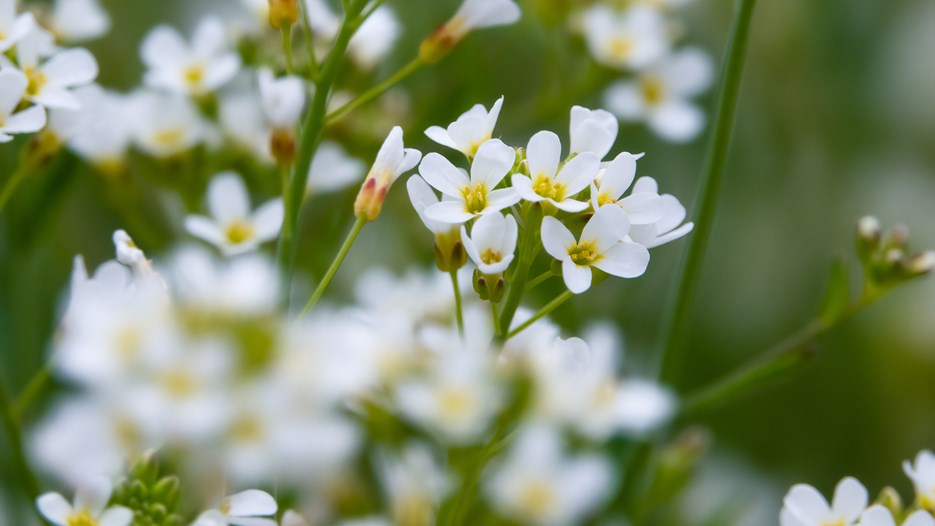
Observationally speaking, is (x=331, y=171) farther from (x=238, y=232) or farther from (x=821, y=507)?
(x=821, y=507)

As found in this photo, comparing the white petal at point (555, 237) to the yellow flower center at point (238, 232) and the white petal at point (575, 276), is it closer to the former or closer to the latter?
the white petal at point (575, 276)

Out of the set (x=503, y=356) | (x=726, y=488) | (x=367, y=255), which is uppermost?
(x=503, y=356)

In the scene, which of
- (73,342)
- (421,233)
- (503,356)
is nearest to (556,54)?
(421,233)

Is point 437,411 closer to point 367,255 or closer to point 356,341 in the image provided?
point 356,341

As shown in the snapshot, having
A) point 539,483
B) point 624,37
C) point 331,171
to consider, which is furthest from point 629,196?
point 624,37

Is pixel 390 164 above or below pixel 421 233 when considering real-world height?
above

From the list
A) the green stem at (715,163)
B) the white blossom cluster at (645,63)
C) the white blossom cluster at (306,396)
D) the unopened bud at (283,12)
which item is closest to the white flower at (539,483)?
the white blossom cluster at (306,396)

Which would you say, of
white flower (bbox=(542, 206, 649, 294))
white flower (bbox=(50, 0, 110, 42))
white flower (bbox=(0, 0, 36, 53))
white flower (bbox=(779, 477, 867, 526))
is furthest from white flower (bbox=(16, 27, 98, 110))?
white flower (bbox=(779, 477, 867, 526))
